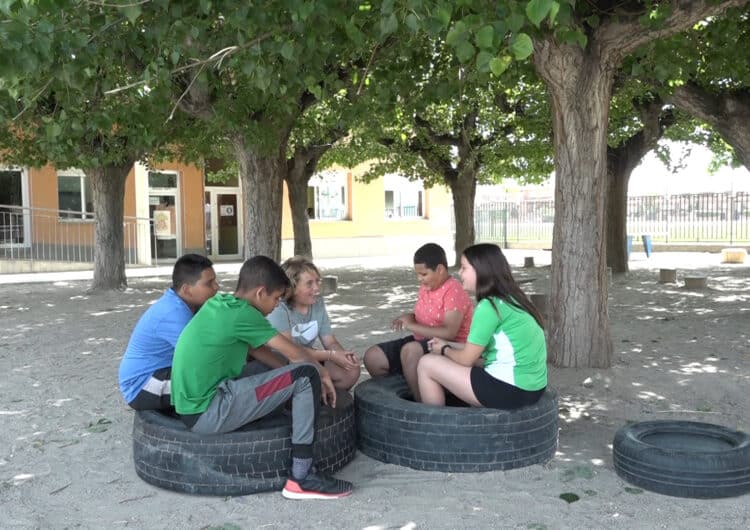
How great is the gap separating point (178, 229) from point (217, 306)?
68.0 ft

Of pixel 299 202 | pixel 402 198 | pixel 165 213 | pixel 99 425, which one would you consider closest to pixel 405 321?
pixel 99 425

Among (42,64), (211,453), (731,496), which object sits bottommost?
(731,496)

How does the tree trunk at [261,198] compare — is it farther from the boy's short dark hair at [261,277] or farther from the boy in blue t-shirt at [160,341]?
the boy's short dark hair at [261,277]

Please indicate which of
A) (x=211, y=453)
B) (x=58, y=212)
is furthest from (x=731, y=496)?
(x=58, y=212)

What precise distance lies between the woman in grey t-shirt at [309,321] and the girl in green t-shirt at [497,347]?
0.91m

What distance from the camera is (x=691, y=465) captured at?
12.2 feet

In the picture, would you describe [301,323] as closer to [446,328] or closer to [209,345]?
Result: [446,328]

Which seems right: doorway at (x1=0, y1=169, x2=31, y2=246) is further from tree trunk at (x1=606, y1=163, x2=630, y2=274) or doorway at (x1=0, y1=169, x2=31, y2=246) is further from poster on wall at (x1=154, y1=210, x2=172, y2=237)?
tree trunk at (x1=606, y1=163, x2=630, y2=274)

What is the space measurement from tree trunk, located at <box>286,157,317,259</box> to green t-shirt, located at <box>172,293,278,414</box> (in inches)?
544

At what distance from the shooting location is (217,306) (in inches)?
152

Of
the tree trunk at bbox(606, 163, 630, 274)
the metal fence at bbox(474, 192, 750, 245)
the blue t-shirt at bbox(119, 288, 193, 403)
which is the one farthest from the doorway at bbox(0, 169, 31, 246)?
the blue t-shirt at bbox(119, 288, 193, 403)

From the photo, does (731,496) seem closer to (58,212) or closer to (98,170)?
(98,170)

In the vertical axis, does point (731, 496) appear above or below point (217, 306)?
below

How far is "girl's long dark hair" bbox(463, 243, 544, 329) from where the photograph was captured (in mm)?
4160
